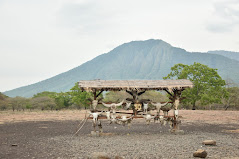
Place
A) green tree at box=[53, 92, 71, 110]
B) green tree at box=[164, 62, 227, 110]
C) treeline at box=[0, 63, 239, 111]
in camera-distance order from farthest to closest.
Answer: green tree at box=[53, 92, 71, 110] < green tree at box=[164, 62, 227, 110] < treeline at box=[0, 63, 239, 111]

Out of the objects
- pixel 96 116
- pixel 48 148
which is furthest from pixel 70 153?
pixel 96 116

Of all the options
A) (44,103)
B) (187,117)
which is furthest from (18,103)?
(187,117)

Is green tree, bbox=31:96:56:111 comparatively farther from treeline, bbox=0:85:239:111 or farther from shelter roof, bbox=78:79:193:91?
shelter roof, bbox=78:79:193:91

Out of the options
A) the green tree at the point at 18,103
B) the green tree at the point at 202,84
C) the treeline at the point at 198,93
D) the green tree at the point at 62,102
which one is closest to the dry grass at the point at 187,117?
the treeline at the point at 198,93

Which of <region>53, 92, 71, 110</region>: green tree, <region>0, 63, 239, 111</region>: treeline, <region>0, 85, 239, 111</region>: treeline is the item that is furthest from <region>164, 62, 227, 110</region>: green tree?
<region>53, 92, 71, 110</region>: green tree

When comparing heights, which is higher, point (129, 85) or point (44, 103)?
point (129, 85)

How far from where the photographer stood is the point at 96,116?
14188 mm

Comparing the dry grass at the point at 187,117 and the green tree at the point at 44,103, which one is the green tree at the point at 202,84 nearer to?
the dry grass at the point at 187,117

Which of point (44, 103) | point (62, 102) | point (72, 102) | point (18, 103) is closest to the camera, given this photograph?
point (44, 103)

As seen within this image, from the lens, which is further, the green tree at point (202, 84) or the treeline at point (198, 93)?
the green tree at point (202, 84)

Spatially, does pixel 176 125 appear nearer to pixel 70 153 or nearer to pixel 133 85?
pixel 133 85

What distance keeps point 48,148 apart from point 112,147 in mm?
2761

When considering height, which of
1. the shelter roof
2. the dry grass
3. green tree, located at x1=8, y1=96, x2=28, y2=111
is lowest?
the dry grass

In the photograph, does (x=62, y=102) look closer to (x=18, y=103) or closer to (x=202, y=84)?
(x=18, y=103)
